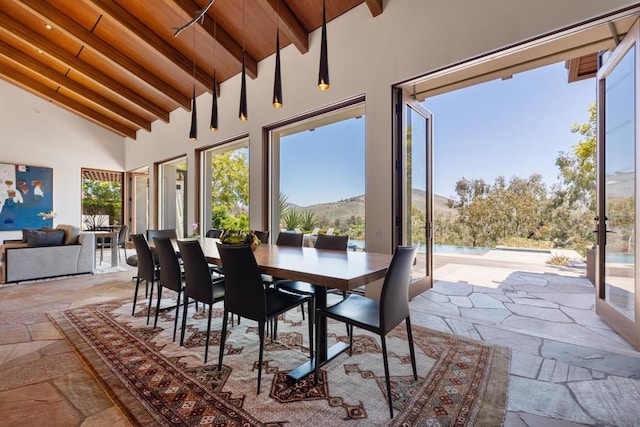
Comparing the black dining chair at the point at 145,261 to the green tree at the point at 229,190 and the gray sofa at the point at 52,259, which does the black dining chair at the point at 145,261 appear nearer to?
the green tree at the point at 229,190

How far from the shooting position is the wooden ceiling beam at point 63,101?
6.37 m

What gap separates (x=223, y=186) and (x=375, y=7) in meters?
4.34

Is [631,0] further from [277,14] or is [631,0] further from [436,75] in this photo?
[277,14]

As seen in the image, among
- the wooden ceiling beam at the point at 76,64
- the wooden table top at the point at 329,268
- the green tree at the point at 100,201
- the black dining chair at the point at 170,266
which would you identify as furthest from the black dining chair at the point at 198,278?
the green tree at the point at 100,201

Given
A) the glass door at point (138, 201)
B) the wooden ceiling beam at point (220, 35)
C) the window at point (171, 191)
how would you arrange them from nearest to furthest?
the wooden ceiling beam at point (220, 35), the window at point (171, 191), the glass door at point (138, 201)

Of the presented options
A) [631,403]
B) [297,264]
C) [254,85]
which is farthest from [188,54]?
[631,403]

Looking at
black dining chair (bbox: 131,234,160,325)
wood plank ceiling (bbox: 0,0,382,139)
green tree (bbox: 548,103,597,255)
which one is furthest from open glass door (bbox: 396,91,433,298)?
green tree (bbox: 548,103,597,255)

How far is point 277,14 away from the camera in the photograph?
349 centimetres

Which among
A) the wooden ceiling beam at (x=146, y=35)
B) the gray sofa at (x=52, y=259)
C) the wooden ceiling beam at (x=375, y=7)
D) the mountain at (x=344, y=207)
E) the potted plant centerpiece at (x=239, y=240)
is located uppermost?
the wooden ceiling beam at (x=146, y=35)

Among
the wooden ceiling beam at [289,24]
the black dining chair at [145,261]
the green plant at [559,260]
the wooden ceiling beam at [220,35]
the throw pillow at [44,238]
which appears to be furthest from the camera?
the green plant at [559,260]

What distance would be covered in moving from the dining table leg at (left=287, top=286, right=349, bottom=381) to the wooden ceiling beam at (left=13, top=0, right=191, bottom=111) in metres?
5.59

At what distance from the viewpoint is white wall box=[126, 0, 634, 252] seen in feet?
8.02

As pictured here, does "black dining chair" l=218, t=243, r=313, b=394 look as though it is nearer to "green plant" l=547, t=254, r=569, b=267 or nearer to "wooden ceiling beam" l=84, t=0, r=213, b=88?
"wooden ceiling beam" l=84, t=0, r=213, b=88

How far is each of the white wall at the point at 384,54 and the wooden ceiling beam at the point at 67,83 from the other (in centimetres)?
410
